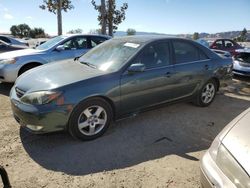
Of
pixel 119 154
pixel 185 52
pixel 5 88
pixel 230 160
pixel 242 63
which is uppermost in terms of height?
pixel 185 52

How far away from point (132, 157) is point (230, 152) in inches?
A: 63.4

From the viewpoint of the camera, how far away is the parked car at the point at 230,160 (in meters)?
1.79

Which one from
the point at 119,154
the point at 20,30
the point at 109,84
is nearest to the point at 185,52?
the point at 109,84

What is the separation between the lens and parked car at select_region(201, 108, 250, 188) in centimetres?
179

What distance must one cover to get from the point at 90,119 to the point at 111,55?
1.25 m

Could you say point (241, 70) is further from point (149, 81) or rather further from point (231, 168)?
point (231, 168)

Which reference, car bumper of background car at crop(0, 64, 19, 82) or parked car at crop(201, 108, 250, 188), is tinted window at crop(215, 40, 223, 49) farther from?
parked car at crop(201, 108, 250, 188)

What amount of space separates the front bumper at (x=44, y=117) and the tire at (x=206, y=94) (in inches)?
119

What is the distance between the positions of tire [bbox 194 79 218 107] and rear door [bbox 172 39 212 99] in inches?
10.3

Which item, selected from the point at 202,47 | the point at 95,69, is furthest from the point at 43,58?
the point at 202,47

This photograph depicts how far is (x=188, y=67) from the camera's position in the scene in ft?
15.5

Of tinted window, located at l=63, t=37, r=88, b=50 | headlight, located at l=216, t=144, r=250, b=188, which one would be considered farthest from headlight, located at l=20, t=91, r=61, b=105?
tinted window, located at l=63, t=37, r=88, b=50

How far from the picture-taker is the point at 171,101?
15.2ft

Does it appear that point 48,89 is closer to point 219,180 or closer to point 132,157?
point 132,157
